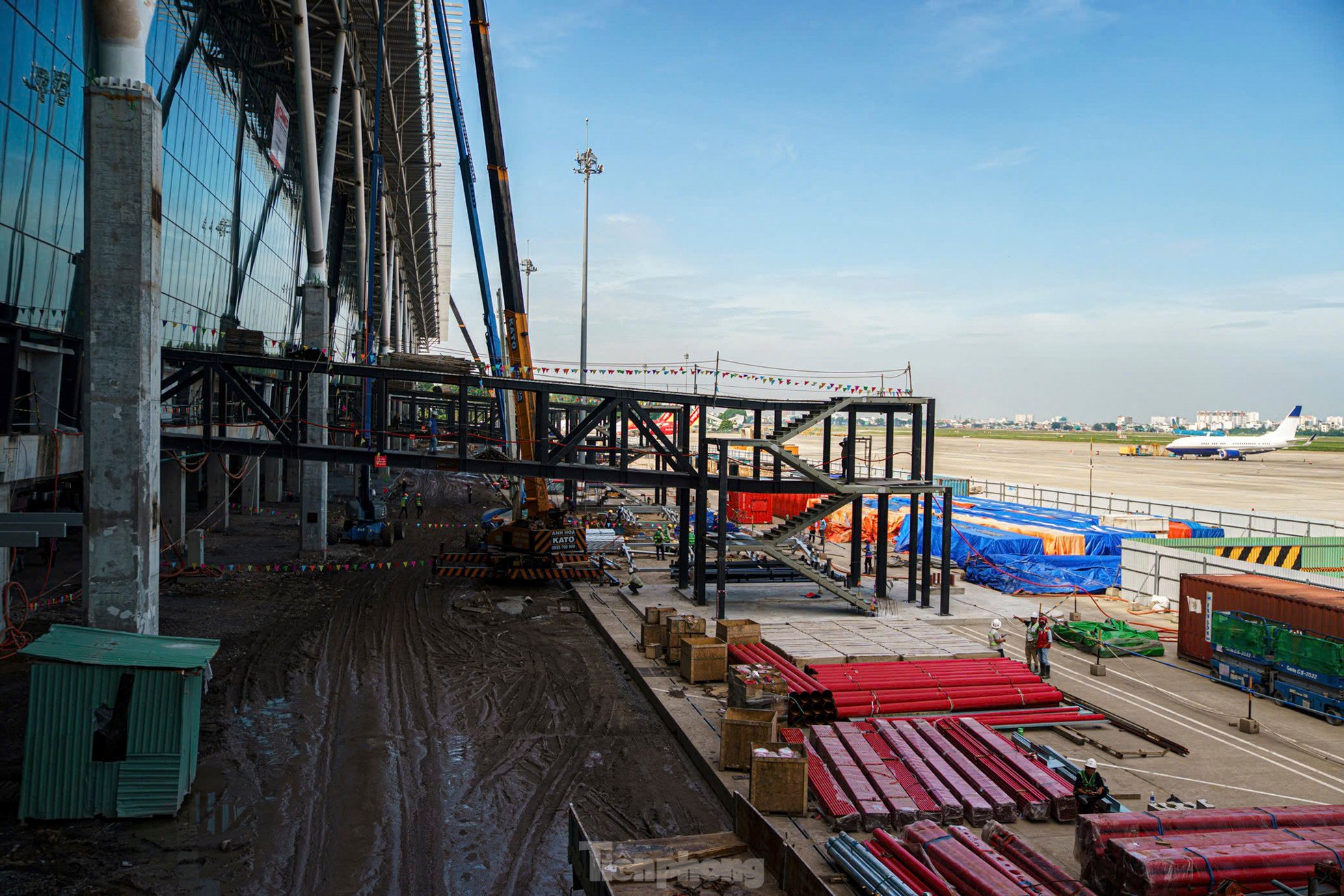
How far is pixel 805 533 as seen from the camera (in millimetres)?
40062

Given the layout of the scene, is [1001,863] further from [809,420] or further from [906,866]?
[809,420]

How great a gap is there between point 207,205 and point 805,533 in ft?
92.9

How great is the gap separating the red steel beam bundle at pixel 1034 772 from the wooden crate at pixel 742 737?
3.31 metres

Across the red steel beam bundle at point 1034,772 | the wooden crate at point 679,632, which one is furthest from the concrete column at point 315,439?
the red steel beam bundle at point 1034,772

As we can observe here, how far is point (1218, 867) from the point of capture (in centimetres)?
857

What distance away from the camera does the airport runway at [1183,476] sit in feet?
188

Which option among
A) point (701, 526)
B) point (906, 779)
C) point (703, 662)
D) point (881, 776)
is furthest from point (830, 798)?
point (701, 526)

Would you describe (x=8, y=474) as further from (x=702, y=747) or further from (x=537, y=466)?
(x=702, y=747)

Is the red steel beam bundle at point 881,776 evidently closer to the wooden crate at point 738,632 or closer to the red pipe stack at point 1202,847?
the red pipe stack at point 1202,847

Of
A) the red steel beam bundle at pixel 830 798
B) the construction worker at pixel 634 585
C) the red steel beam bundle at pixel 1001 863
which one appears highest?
the construction worker at pixel 634 585

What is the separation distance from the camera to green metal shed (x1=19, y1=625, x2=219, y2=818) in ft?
33.4

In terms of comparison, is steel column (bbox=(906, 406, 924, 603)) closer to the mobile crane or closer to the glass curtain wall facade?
the mobile crane

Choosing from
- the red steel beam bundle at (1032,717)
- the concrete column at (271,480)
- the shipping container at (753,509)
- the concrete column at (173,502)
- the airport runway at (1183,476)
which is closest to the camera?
the red steel beam bundle at (1032,717)

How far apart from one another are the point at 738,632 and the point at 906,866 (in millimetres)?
8905
